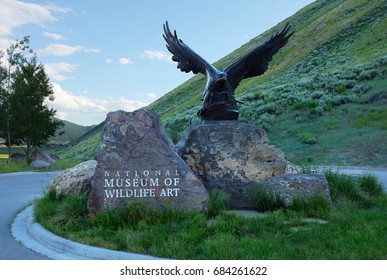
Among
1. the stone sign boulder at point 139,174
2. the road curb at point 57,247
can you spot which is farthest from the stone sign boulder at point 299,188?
the road curb at point 57,247

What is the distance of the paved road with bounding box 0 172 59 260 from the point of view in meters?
5.63

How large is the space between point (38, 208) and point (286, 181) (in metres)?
4.35

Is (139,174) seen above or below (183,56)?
below

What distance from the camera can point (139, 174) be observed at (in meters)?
7.02

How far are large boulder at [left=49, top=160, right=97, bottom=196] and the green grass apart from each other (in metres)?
0.44

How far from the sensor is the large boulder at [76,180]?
8.15 meters

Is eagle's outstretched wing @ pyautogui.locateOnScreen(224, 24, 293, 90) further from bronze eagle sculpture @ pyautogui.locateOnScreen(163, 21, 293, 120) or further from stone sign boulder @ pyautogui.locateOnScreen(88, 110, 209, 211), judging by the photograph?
stone sign boulder @ pyautogui.locateOnScreen(88, 110, 209, 211)

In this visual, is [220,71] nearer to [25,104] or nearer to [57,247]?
[57,247]

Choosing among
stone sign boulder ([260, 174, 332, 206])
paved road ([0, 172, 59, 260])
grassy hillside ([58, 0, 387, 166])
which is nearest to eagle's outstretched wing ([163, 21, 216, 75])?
stone sign boulder ([260, 174, 332, 206])

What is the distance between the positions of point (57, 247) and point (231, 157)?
3793 mm

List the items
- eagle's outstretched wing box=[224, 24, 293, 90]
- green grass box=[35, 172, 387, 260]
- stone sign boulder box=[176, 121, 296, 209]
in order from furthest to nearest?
eagle's outstretched wing box=[224, 24, 293, 90] < stone sign boulder box=[176, 121, 296, 209] < green grass box=[35, 172, 387, 260]

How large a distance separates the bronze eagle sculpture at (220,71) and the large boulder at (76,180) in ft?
8.48

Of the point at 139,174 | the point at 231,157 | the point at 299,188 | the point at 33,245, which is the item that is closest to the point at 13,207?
the point at 33,245
